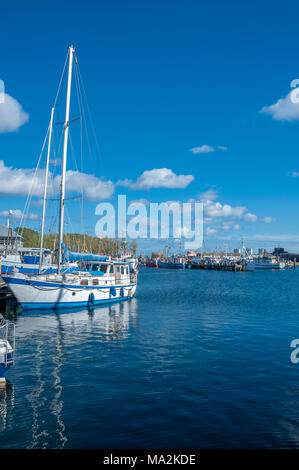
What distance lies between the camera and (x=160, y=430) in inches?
467

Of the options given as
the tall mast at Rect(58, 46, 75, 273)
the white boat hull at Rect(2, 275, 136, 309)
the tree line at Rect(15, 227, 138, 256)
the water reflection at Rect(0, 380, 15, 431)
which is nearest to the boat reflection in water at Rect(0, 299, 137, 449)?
the water reflection at Rect(0, 380, 15, 431)

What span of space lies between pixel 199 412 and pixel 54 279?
85.5ft

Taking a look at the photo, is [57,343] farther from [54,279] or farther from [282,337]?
[282,337]

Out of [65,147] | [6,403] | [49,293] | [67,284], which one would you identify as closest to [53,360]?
[6,403]

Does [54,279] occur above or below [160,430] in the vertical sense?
above

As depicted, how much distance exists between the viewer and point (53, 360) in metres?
19.5

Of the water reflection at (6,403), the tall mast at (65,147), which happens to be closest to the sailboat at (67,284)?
the tall mast at (65,147)

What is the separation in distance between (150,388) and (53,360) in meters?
6.57

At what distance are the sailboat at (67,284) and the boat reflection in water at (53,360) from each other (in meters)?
1.22

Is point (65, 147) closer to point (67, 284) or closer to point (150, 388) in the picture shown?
point (67, 284)

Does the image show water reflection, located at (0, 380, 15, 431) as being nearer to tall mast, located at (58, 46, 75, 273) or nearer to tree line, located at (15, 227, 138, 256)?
tall mast, located at (58, 46, 75, 273)

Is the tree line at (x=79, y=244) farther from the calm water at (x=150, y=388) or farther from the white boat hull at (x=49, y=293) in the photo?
the calm water at (x=150, y=388)

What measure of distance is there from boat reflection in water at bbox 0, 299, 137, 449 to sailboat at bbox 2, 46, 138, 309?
Result: 122 centimetres
